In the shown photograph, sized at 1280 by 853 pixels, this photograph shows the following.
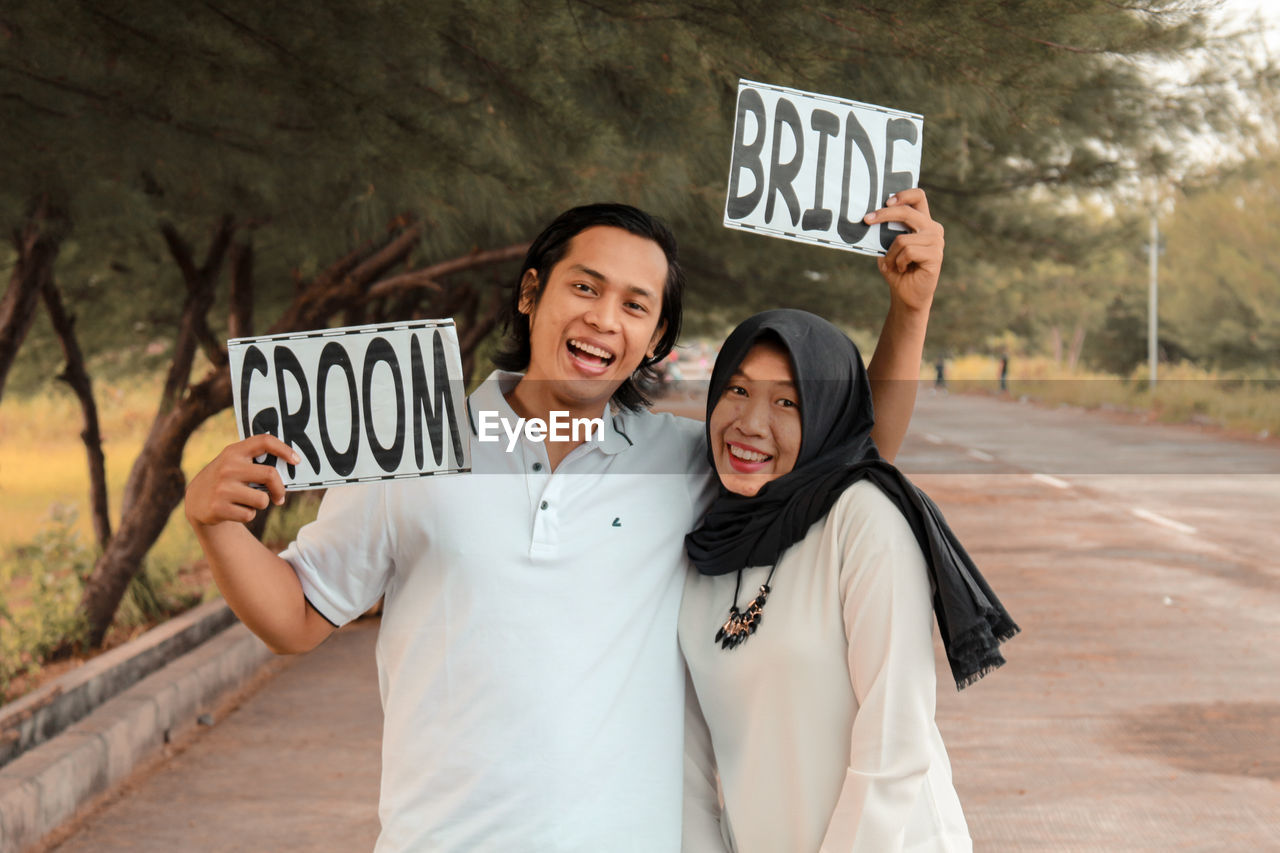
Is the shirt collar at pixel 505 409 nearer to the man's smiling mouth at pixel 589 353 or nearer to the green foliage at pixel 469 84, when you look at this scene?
the man's smiling mouth at pixel 589 353

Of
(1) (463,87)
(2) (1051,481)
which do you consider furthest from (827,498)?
(2) (1051,481)

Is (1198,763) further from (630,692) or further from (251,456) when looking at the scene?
(251,456)

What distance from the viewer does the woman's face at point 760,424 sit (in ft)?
8.25

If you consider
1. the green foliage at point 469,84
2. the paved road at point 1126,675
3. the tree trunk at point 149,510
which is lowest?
the paved road at point 1126,675

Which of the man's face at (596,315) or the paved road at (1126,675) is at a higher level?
the man's face at (596,315)

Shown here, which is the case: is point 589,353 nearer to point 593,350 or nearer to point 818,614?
point 593,350

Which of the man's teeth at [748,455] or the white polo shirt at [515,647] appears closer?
the white polo shirt at [515,647]

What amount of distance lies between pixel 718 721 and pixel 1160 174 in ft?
21.2

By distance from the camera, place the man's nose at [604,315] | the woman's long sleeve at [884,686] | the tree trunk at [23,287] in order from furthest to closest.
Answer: the tree trunk at [23,287]
the man's nose at [604,315]
the woman's long sleeve at [884,686]

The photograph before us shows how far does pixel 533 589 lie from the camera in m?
2.26

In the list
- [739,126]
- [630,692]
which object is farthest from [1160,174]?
[630,692]

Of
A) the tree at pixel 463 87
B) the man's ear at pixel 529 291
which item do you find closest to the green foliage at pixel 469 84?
the tree at pixel 463 87

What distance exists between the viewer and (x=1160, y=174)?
788cm

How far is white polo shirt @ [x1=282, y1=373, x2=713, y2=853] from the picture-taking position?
220 cm
